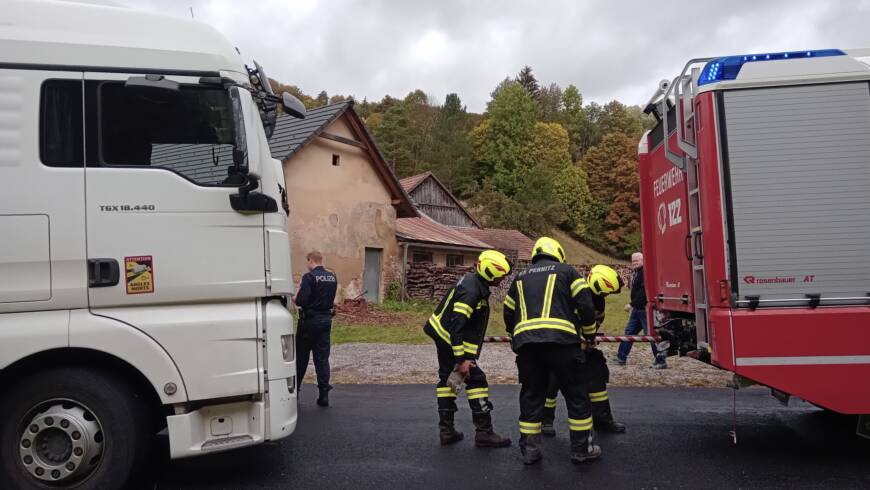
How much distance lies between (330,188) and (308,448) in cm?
1463

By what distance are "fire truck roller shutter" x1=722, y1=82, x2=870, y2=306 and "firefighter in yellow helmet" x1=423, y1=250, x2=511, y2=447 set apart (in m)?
1.91

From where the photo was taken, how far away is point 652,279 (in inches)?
278

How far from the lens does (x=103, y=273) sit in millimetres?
4035

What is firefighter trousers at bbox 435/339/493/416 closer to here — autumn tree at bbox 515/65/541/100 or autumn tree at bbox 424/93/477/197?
autumn tree at bbox 424/93/477/197

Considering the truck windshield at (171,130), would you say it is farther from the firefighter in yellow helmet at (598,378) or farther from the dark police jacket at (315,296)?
the firefighter in yellow helmet at (598,378)

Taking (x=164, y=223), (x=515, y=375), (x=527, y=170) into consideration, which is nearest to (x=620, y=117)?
(x=527, y=170)

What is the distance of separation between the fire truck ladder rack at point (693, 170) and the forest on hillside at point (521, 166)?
46.7 m

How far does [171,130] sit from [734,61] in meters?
4.14

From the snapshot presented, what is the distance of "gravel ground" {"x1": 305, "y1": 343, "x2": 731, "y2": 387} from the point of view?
8.96 meters

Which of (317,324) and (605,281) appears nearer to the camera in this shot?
(605,281)

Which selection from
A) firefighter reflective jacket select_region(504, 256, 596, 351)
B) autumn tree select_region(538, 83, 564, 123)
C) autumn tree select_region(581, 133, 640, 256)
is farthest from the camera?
autumn tree select_region(538, 83, 564, 123)

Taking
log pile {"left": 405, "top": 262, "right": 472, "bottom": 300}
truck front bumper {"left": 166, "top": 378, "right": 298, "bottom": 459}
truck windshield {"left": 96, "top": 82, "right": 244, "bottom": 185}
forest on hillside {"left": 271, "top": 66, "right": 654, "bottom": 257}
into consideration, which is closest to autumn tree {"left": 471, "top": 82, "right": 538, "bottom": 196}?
forest on hillside {"left": 271, "top": 66, "right": 654, "bottom": 257}

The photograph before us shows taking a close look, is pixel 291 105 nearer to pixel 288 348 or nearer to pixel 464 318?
pixel 288 348

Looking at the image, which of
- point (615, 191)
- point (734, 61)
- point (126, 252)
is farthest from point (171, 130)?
point (615, 191)
